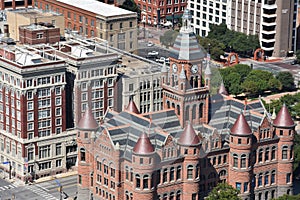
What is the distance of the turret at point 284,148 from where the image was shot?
194 meters

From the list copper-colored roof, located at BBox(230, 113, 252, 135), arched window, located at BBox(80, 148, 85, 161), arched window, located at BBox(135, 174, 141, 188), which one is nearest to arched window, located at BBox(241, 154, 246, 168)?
copper-colored roof, located at BBox(230, 113, 252, 135)

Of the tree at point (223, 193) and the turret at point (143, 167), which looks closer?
the turret at point (143, 167)

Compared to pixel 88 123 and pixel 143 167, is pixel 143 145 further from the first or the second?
pixel 88 123

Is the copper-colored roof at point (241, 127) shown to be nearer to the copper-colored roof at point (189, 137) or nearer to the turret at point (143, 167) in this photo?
the copper-colored roof at point (189, 137)

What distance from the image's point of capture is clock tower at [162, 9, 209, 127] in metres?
184

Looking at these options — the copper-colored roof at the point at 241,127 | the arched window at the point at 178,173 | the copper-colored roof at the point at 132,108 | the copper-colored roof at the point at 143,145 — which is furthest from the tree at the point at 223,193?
the copper-colored roof at the point at 132,108

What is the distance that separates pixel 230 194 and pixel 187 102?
17675 millimetres

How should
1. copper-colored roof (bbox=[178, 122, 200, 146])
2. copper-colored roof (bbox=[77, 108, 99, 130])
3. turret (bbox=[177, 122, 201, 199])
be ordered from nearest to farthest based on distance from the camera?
copper-colored roof (bbox=[178, 122, 200, 146])
turret (bbox=[177, 122, 201, 199])
copper-colored roof (bbox=[77, 108, 99, 130])

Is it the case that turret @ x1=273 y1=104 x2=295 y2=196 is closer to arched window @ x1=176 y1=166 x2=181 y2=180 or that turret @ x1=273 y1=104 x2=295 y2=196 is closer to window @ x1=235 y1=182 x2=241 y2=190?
window @ x1=235 y1=182 x2=241 y2=190

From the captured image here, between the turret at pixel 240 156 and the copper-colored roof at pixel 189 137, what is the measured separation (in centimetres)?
898

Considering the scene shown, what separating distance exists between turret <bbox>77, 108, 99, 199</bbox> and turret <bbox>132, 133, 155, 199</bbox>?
11922 mm

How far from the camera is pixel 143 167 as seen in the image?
178375 millimetres

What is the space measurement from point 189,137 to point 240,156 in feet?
41.1

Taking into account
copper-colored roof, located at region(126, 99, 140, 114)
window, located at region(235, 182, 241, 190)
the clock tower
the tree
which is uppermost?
the clock tower
